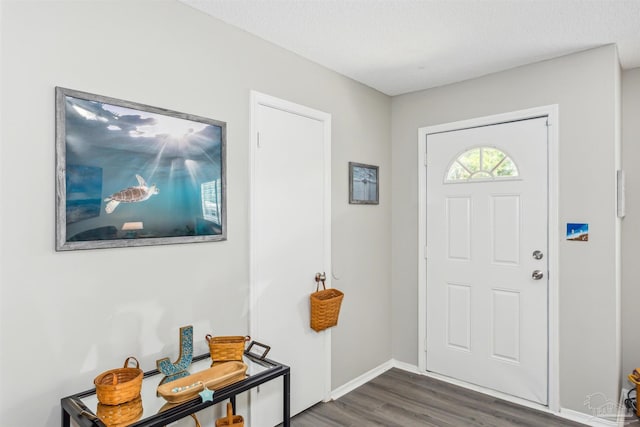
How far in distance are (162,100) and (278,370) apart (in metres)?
1.47

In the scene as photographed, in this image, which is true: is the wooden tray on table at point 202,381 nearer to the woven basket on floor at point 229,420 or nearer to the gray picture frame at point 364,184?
the woven basket on floor at point 229,420

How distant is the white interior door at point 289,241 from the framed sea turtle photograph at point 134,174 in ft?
1.09

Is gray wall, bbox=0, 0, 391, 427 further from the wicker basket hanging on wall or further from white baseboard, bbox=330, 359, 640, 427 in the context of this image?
white baseboard, bbox=330, 359, 640, 427

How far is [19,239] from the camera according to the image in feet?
5.05

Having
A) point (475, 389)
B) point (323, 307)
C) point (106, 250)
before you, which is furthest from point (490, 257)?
point (106, 250)

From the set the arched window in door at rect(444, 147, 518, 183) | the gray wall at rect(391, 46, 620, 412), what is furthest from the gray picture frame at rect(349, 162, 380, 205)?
the gray wall at rect(391, 46, 620, 412)

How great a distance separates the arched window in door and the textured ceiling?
64cm

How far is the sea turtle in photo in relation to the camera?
1.78 metres

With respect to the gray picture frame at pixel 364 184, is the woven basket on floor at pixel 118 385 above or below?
below

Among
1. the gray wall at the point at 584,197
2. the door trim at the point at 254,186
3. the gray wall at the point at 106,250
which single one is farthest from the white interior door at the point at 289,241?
the gray wall at the point at 584,197

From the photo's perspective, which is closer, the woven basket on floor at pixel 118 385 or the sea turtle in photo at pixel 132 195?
the woven basket on floor at pixel 118 385

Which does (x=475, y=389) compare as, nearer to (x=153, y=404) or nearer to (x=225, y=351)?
(x=225, y=351)

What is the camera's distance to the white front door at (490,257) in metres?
2.88

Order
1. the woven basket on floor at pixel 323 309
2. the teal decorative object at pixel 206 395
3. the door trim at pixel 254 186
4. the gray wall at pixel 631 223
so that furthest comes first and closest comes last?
1. the gray wall at pixel 631 223
2. the woven basket on floor at pixel 323 309
3. the door trim at pixel 254 186
4. the teal decorative object at pixel 206 395
